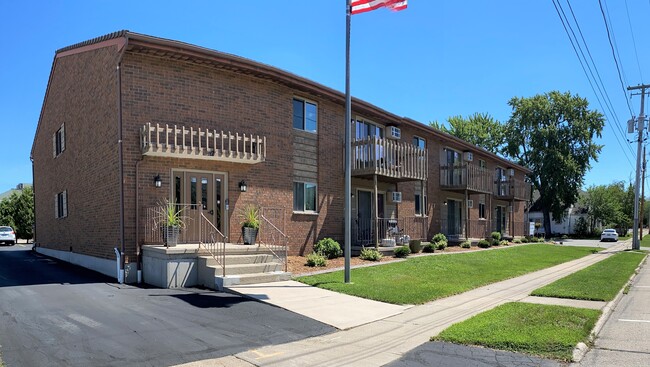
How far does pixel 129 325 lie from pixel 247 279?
12.4ft

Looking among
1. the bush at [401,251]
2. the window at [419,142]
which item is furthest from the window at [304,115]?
the window at [419,142]

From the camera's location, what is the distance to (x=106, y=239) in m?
12.6

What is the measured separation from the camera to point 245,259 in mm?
11516

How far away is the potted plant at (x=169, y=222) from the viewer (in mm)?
11109

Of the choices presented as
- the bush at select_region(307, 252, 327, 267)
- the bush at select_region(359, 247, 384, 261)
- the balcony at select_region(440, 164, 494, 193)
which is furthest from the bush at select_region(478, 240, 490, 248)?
the bush at select_region(307, 252, 327, 267)

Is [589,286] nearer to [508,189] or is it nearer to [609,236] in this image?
[508,189]

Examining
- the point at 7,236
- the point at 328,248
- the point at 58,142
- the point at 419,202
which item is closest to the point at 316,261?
→ the point at 328,248

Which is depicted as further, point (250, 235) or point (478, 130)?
point (478, 130)

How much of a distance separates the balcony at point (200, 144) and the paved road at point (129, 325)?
3467mm

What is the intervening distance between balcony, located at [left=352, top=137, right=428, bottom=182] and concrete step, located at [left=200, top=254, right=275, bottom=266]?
619 centimetres

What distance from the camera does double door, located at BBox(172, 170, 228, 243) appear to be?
12.6 m

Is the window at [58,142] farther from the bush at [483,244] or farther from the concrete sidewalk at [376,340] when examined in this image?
the bush at [483,244]

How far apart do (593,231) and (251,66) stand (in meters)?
58.1

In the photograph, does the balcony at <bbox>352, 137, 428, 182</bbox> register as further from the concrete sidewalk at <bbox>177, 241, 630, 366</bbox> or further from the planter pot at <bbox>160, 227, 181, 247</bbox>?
the planter pot at <bbox>160, 227, 181, 247</bbox>
